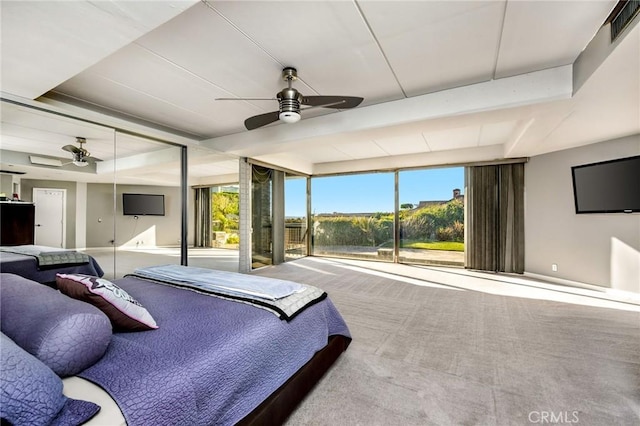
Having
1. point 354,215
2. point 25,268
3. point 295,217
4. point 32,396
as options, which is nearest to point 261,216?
point 295,217

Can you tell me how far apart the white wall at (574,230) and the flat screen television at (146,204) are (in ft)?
23.1

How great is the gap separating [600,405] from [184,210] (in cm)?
546

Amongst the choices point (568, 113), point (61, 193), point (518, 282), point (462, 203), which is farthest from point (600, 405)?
point (61, 193)

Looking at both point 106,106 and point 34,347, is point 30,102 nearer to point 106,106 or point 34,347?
point 106,106

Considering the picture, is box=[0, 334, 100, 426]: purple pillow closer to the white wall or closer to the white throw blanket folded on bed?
the white throw blanket folded on bed

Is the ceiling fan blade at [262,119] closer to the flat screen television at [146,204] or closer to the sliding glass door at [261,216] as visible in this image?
the sliding glass door at [261,216]

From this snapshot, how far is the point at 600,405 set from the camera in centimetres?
174

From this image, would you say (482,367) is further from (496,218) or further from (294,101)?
(496,218)

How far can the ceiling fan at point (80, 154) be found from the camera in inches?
150

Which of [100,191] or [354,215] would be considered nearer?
[100,191]

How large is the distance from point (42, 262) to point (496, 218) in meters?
7.20

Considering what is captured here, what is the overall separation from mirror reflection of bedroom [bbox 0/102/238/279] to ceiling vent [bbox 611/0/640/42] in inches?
204

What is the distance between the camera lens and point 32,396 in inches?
31.2

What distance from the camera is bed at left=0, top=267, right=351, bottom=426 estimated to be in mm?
1006
